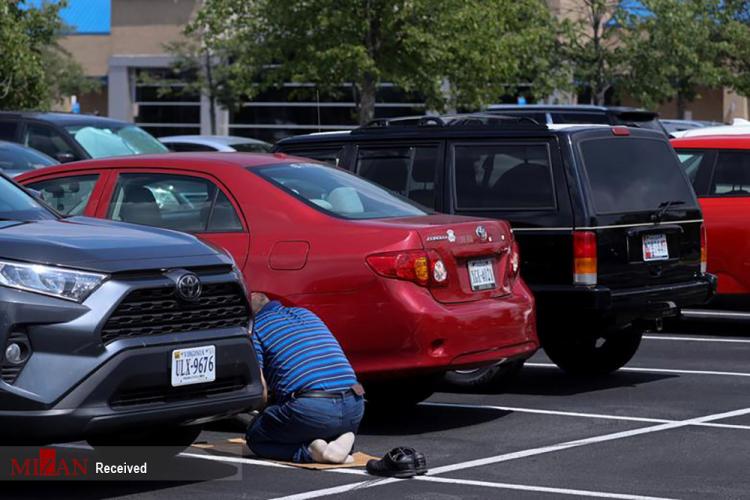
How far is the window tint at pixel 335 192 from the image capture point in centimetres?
913

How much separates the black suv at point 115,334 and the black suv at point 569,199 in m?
3.57

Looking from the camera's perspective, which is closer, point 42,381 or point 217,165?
point 42,381

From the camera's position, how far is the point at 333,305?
8.74 meters

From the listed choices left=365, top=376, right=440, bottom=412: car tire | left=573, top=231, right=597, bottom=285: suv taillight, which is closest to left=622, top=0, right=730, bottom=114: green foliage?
left=573, top=231, right=597, bottom=285: suv taillight

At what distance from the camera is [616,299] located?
10312mm

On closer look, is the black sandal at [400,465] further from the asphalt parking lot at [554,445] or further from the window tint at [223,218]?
the window tint at [223,218]

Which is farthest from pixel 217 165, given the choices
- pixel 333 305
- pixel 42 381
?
pixel 42 381

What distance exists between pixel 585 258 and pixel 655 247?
827 mm

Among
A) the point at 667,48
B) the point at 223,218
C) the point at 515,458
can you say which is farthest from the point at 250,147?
the point at 515,458

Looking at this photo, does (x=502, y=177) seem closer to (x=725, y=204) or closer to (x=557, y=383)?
(x=557, y=383)

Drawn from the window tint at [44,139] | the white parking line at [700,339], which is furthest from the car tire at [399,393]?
the window tint at [44,139]

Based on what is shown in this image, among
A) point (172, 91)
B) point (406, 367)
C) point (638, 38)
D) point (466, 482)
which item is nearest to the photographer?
point (466, 482)

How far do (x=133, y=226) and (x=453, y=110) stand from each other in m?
24.6

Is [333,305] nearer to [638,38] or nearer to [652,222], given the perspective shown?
[652,222]
